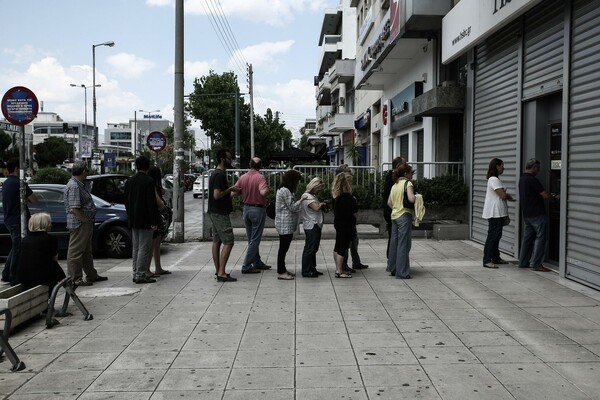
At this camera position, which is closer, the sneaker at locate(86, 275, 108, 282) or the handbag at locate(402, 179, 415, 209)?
the handbag at locate(402, 179, 415, 209)

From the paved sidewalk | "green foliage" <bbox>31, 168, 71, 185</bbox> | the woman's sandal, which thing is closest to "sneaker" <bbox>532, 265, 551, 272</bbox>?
the paved sidewalk

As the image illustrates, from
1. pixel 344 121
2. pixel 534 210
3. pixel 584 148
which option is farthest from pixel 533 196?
pixel 344 121

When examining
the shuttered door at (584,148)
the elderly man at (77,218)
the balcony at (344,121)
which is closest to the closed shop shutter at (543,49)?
the shuttered door at (584,148)

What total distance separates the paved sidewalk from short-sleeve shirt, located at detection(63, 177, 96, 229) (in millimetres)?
1002

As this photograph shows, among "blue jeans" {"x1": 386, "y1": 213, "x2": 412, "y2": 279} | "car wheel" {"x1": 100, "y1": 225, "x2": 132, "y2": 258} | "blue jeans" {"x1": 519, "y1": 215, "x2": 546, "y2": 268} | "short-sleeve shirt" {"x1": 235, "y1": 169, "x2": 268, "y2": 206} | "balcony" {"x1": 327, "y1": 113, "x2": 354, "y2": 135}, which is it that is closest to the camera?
"blue jeans" {"x1": 386, "y1": 213, "x2": 412, "y2": 279}

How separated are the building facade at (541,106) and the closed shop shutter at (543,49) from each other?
15 mm

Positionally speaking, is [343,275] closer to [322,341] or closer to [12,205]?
[322,341]

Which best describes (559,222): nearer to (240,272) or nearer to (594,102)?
(594,102)

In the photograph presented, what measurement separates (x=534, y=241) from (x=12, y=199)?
8066 millimetres

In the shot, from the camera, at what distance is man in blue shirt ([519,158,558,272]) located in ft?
30.7

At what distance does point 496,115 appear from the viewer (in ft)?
39.1

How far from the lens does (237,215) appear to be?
557 inches

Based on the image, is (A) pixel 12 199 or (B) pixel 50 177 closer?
(A) pixel 12 199

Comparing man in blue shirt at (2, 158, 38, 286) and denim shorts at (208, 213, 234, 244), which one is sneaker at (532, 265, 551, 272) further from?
man in blue shirt at (2, 158, 38, 286)
